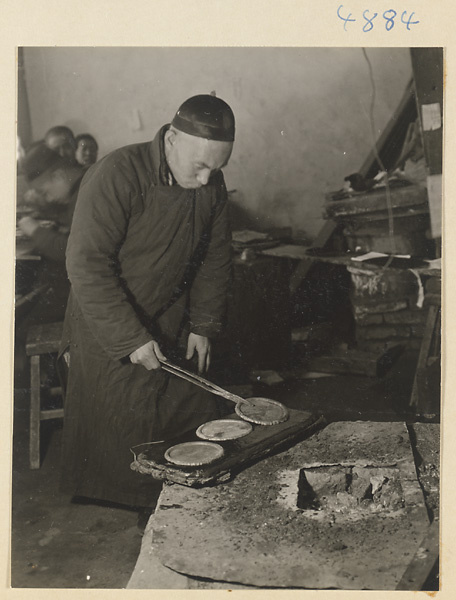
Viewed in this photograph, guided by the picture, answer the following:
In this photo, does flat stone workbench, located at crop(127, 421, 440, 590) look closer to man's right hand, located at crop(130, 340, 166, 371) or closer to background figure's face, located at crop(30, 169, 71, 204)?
man's right hand, located at crop(130, 340, 166, 371)

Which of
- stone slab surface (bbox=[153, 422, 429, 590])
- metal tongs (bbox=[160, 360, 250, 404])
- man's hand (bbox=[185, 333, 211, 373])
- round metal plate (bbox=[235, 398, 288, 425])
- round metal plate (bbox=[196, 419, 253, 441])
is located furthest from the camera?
man's hand (bbox=[185, 333, 211, 373])

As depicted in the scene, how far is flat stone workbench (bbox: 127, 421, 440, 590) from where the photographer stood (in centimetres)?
154

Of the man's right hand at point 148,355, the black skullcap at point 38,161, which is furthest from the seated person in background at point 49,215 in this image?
the man's right hand at point 148,355

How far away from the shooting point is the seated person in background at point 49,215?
2135mm

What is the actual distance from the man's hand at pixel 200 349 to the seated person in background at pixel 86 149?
0.84m

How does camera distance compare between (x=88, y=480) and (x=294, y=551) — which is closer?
(x=294, y=551)

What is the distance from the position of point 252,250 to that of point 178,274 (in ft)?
1.41

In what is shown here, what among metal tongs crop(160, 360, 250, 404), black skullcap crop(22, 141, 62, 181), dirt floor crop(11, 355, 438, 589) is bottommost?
dirt floor crop(11, 355, 438, 589)

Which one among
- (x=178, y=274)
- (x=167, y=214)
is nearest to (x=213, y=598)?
(x=178, y=274)

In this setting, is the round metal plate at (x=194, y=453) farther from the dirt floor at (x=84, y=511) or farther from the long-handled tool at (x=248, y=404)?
the dirt floor at (x=84, y=511)
